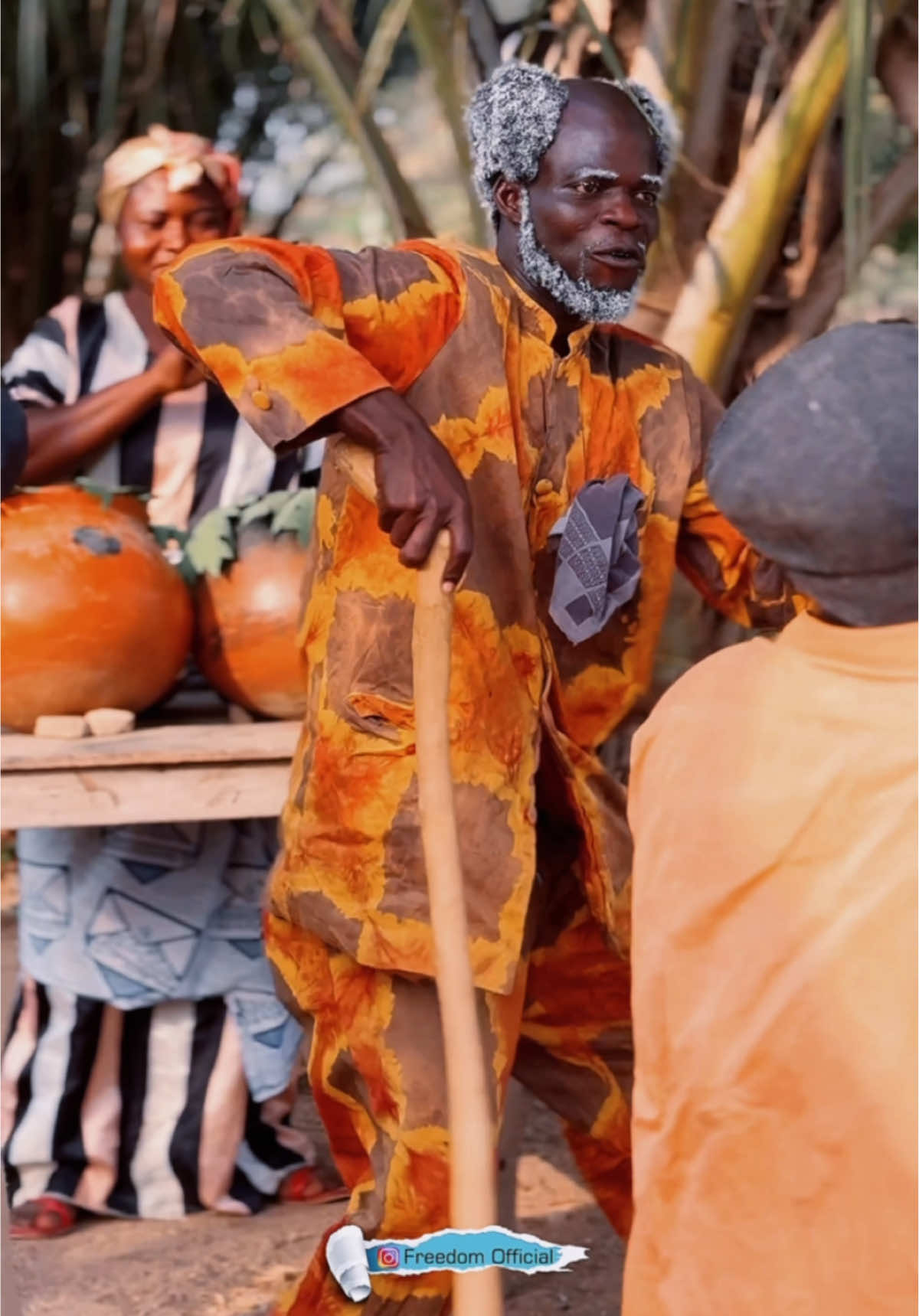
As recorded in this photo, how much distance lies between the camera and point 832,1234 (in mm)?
1535

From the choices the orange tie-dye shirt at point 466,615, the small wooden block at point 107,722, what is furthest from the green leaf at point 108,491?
the orange tie-dye shirt at point 466,615

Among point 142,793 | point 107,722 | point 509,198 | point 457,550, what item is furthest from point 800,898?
point 107,722

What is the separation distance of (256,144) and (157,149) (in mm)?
2053

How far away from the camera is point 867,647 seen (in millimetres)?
1562

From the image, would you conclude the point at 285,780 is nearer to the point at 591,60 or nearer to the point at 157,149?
the point at 157,149

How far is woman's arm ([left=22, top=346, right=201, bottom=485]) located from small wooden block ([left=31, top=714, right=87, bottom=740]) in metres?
0.64

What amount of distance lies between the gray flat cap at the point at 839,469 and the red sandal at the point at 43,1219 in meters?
2.61

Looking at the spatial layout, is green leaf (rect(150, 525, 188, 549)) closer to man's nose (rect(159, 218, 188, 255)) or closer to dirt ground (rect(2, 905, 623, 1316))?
man's nose (rect(159, 218, 188, 255))

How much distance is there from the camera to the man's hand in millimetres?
2031

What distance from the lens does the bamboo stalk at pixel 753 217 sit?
3498mm

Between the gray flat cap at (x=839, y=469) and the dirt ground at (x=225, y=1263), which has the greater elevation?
the gray flat cap at (x=839, y=469)

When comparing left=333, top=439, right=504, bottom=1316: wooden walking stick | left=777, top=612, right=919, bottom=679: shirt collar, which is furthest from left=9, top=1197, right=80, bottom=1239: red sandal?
left=777, top=612, right=919, bottom=679: shirt collar

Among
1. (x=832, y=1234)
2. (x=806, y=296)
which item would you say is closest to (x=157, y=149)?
(x=806, y=296)

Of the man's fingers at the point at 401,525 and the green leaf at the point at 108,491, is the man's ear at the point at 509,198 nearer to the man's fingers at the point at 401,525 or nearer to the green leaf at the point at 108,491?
the man's fingers at the point at 401,525
